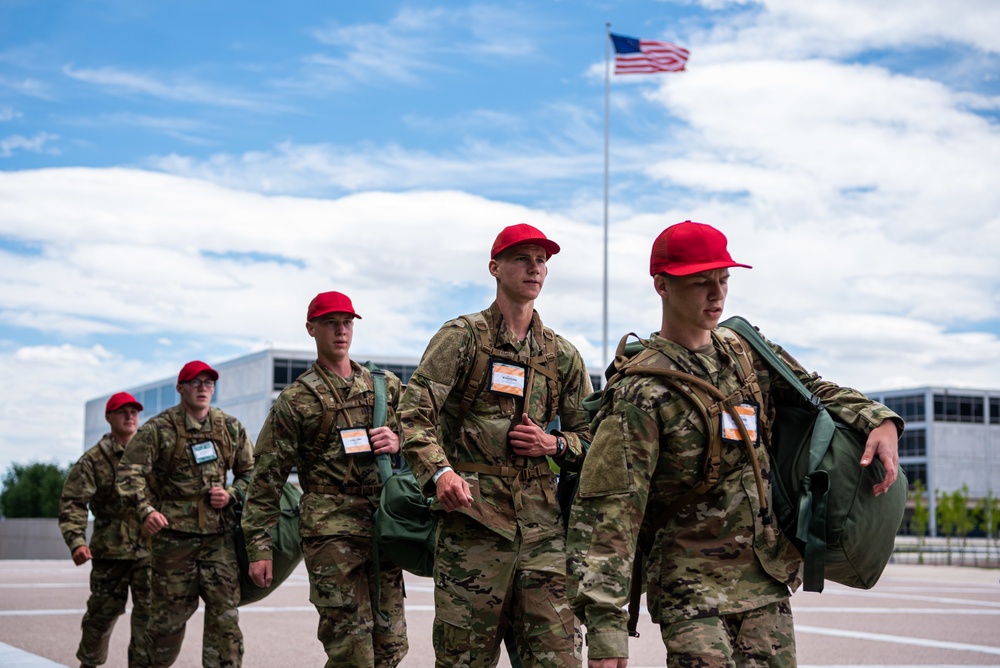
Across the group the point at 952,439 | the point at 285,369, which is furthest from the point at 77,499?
the point at 952,439

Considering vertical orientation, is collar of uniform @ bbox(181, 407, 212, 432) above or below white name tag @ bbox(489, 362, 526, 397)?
below

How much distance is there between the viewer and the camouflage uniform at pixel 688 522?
13.4 feet

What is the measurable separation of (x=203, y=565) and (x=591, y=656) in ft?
19.4

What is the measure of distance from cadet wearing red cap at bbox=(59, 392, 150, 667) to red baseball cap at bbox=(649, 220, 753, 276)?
250 inches

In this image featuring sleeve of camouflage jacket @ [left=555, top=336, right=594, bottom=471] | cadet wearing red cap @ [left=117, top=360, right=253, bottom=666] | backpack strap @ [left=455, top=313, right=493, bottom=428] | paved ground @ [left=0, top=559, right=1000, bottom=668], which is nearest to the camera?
backpack strap @ [left=455, top=313, right=493, bottom=428]

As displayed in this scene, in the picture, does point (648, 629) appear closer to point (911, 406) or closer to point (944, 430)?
point (944, 430)

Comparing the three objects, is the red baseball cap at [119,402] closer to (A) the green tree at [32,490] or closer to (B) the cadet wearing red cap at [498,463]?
(B) the cadet wearing red cap at [498,463]

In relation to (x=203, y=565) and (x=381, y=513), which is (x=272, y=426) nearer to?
(x=381, y=513)

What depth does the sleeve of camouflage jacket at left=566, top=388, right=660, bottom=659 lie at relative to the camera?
12.6 feet

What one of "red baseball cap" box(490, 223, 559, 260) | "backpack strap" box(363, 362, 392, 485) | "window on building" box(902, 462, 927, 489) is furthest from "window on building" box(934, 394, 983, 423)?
"red baseball cap" box(490, 223, 559, 260)

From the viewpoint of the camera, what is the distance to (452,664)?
5625mm

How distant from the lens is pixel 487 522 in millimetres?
5582

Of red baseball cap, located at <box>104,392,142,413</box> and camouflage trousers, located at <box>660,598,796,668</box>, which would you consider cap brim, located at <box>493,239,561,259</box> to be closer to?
camouflage trousers, located at <box>660,598,796,668</box>

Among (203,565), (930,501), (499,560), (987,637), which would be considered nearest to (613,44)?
(987,637)
